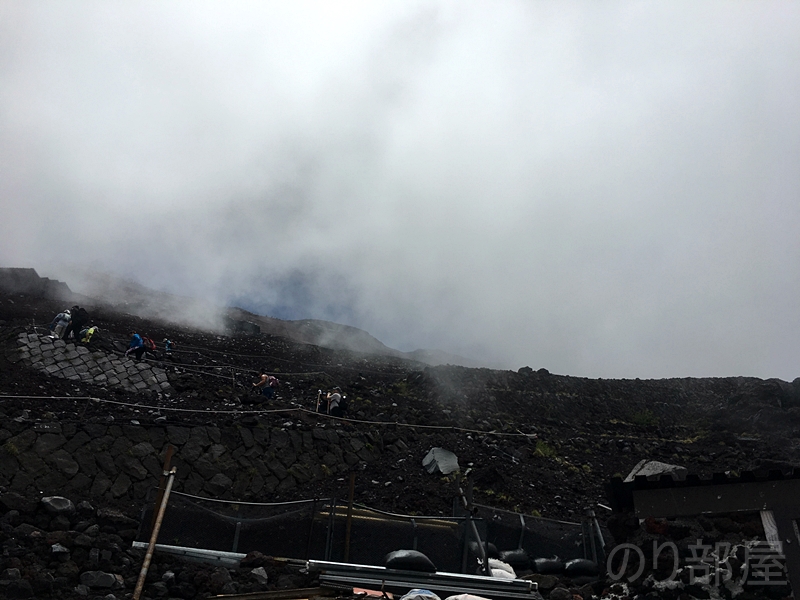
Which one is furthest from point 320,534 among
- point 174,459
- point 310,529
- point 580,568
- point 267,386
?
point 267,386

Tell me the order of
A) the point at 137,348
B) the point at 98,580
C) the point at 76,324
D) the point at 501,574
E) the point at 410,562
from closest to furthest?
1. the point at 98,580
2. the point at 410,562
3. the point at 501,574
4. the point at 76,324
5. the point at 137,348

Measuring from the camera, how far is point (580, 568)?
12617mm

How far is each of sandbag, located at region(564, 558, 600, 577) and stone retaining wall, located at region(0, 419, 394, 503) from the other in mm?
7658

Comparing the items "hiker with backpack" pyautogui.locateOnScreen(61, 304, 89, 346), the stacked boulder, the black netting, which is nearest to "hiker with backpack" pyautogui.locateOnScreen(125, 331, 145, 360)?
"hiker with backpack" pyautogui.locateOnScreen(61, 304, 89, 346)

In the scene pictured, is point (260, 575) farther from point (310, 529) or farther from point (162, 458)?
point (162, 458)

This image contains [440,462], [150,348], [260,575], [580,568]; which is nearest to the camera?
[260,575]

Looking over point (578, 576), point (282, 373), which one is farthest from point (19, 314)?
point (578, 576)

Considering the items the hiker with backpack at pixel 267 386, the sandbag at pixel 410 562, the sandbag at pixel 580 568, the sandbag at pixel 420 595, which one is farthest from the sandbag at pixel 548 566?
the hiker with backpack at pixel 267 386

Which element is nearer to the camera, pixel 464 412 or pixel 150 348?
pixel 150 348

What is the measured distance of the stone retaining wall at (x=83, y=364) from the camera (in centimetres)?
1948

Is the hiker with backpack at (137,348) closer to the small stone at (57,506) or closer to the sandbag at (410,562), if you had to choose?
the small stone at (57,506)

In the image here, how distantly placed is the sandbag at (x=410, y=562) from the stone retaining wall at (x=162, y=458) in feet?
22.8

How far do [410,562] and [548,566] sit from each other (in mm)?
3925

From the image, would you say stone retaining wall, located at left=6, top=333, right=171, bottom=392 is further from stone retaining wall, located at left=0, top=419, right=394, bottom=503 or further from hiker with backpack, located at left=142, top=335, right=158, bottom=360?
stone retaining wall, located at left=0, top=419, right=394, bottom=503
